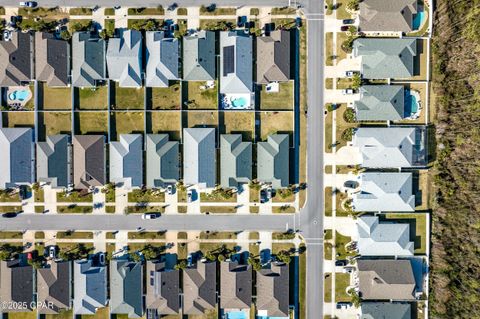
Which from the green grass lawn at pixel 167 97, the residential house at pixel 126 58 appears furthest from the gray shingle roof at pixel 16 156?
the green grass lawn at pixel 167 97

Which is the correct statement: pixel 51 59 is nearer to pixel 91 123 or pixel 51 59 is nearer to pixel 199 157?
pixel 91 123

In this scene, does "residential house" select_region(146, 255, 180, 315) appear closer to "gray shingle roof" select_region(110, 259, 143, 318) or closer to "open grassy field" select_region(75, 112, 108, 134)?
"gray shingle roof" select_region(110, 259, 143, 318)

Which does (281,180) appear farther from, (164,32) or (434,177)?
(164,32)

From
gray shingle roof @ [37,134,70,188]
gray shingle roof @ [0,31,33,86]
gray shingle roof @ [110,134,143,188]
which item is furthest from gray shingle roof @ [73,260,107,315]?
gray shingle roof @ [0,31,33,86]

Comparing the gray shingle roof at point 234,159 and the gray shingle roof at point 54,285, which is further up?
the gray shingle roof at point 234,159

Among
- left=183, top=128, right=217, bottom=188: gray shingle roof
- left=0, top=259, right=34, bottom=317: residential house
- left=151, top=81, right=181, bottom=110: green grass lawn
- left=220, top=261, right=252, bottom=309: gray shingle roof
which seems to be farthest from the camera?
left=151, top=81, right=181, bottom=110: green grass lawn

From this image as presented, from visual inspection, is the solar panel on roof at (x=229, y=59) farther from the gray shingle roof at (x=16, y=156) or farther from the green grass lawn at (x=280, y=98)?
the gray shingle roof at (x=16, y=156)
